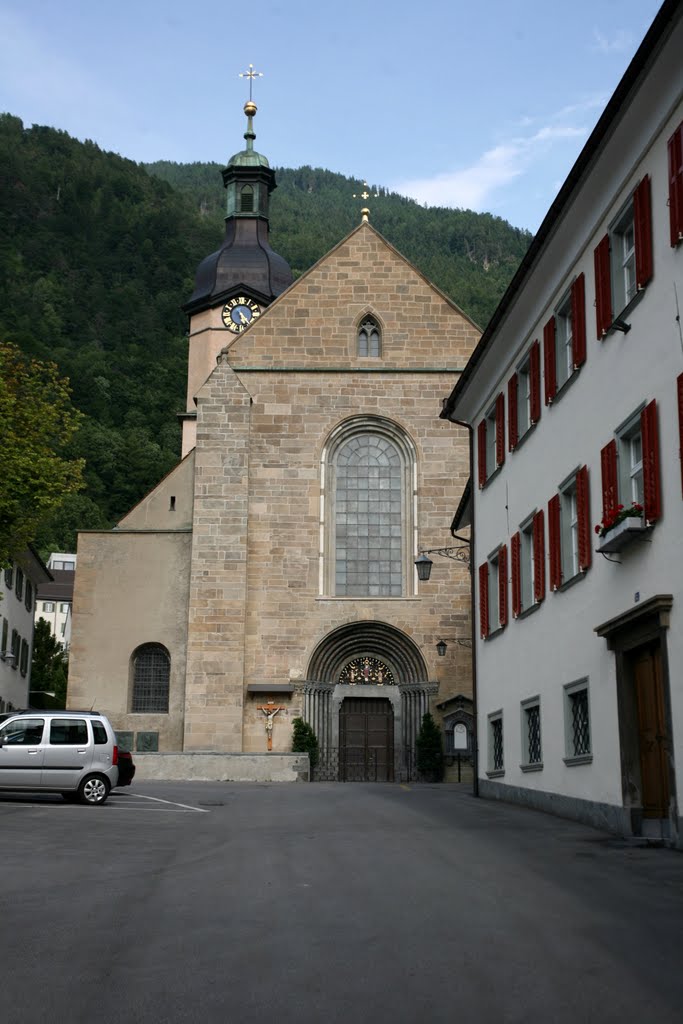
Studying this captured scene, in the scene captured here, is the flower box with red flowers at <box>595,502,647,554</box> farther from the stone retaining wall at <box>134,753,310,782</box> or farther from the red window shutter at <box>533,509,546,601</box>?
the stone retaining wall at <box>134,753,310,782</box>

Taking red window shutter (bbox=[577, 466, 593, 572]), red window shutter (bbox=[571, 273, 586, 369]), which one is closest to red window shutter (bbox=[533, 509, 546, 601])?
red window shutter (bbox=[577, 466, 593, 572])

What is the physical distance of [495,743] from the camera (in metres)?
21.6

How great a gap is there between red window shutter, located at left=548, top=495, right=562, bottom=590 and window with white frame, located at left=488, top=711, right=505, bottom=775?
4539 millimetres

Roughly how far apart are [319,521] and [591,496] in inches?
739

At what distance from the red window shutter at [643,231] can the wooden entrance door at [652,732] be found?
3.63 metres

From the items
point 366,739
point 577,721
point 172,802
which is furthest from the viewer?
point 366,739

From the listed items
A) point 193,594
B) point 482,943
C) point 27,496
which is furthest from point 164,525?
point 482,943

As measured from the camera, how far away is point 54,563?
352 ft

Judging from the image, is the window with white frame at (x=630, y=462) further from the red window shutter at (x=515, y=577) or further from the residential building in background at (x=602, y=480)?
the red window shutter at (x=515, y=577)

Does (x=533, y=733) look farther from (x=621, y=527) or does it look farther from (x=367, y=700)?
(x=367, y=700)

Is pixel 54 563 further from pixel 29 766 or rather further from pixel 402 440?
pixel 29 766

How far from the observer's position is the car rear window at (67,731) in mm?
19328

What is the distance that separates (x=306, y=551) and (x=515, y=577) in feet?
45.6

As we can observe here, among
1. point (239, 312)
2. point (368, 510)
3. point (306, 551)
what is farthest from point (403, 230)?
point (306, 551)
